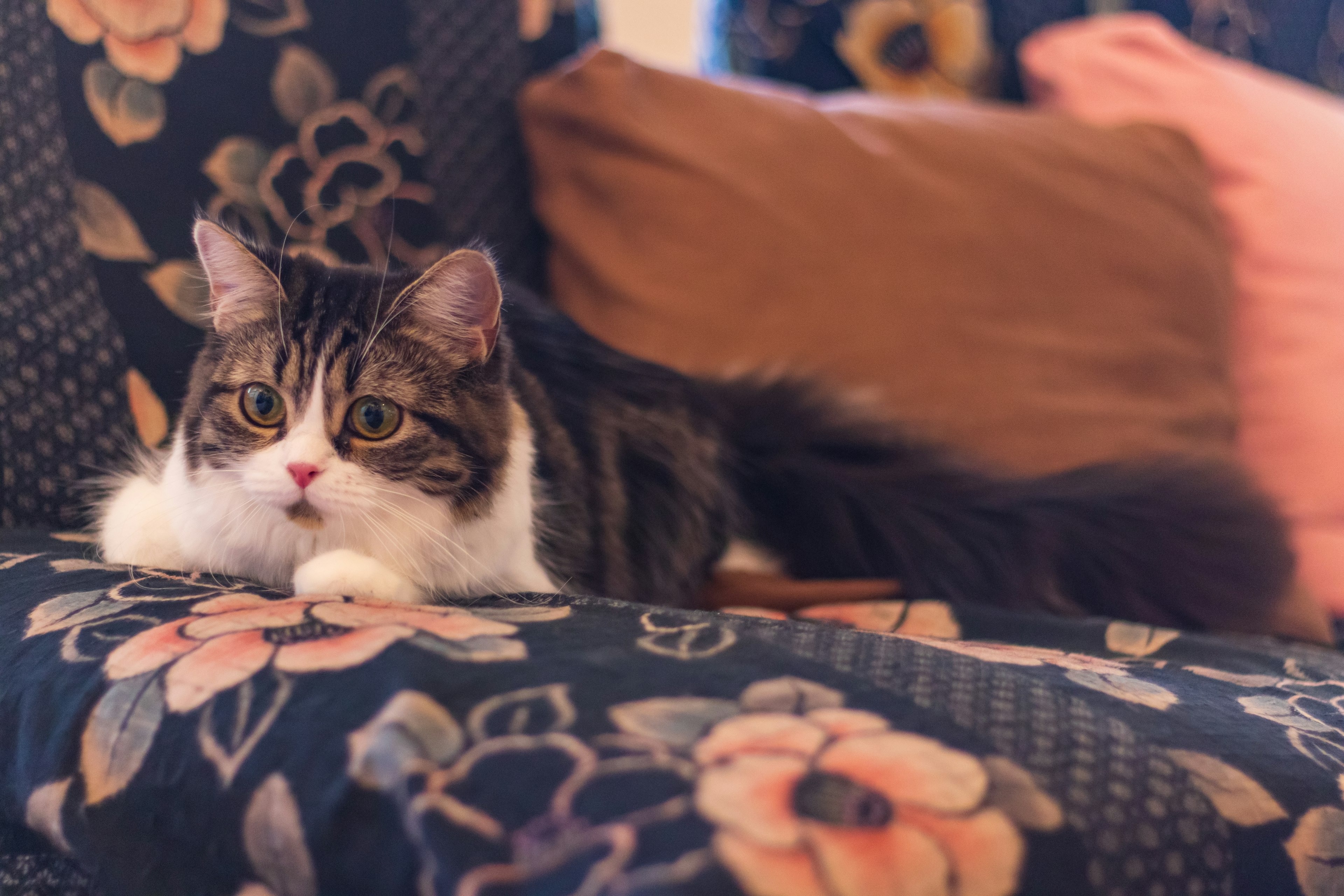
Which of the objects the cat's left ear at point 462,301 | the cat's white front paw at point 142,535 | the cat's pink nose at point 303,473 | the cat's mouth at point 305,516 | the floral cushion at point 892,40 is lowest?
the cat's white front paw at point 142,535

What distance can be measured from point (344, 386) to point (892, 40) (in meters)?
1.16

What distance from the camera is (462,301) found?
74 cm

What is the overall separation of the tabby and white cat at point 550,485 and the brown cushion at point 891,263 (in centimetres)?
8

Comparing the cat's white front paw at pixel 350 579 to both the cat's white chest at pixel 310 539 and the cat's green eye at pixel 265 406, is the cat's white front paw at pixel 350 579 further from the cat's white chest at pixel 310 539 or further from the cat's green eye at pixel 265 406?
the cat's green eye at pixel 265 406

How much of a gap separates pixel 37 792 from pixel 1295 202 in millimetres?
1575

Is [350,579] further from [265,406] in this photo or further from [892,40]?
[892,40]

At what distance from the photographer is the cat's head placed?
0.69 metres

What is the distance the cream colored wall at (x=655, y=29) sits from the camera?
5.53 feet

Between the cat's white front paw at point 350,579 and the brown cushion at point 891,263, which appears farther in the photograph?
the brown cushion at point 891,263

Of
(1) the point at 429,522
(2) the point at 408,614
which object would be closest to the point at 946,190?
(1) the point at 429,522

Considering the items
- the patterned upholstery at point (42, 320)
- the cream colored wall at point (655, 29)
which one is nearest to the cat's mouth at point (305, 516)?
the patterned upholstery at point (42, 320)

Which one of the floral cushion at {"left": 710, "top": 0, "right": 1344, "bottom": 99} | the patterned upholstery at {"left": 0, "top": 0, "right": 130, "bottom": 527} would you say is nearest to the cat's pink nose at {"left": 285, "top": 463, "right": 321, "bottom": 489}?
the patterned upholstery at {"left": 0, "top": 0, "right": 130, "bottom": 527}

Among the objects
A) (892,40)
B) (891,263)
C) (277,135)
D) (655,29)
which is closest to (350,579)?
(277,135)

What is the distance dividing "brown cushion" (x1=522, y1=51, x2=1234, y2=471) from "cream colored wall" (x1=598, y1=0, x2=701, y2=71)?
2.04 ft
